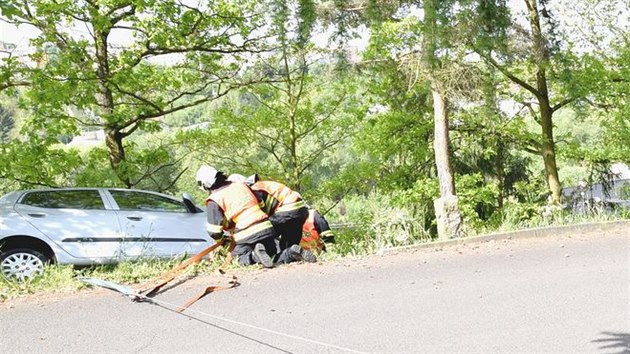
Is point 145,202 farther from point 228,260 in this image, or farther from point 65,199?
point 228,260

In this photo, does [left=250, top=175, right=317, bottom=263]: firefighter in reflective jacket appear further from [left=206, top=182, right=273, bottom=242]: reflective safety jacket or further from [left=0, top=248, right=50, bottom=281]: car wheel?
[left=0, top=248, right=50, bottom=281]: car wheel

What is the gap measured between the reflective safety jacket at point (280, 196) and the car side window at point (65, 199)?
2737mm

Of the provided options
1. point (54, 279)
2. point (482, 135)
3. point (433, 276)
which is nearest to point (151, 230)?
point (54, 279)

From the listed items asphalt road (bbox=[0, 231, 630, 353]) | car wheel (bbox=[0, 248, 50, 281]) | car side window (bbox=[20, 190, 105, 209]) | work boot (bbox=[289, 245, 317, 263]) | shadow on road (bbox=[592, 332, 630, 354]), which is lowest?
shadow on road (bbox=[592, 332, 630, 354])

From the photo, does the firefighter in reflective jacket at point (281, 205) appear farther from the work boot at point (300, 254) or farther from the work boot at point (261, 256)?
the work boot at point (261, 256)

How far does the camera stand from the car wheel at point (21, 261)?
7.41 meters

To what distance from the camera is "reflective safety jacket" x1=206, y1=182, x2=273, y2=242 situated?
6.77 m

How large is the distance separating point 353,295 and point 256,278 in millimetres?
1225

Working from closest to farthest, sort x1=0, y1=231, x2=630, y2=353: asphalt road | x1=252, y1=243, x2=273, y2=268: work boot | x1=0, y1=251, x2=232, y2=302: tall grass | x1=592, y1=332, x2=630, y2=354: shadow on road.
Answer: x1=592, y1=332, x2=630, y2=354: shadow on road < x1=0, y1=231, x2=630, y2=353: asphalt road < x1=0, y1=251, x2=232, y2=302: tall grass < x1=252, y1=243, x2=273, y2=268: work boot

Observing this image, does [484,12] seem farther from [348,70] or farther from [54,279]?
[54,279]

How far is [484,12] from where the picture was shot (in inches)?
264

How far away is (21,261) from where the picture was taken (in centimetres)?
760

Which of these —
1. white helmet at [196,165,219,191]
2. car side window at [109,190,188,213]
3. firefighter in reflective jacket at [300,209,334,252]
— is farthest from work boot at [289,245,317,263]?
car side window at [109,190,188,213]

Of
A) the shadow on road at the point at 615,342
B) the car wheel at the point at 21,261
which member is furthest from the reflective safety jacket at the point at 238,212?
the shadow on road at the point at 615,342
